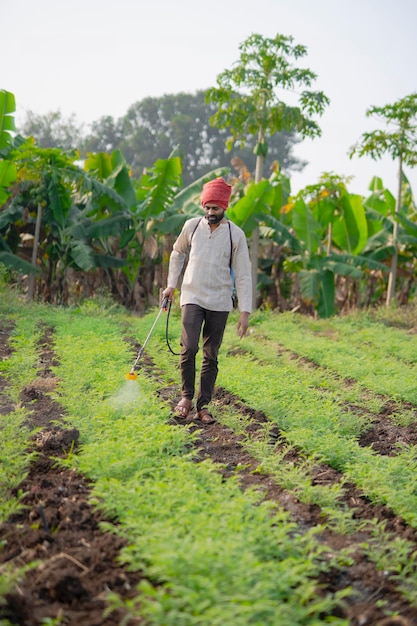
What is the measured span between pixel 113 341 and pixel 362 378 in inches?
136

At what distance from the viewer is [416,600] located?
300cm

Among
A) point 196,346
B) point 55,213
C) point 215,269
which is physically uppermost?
point 55,213

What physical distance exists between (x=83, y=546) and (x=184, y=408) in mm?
2700

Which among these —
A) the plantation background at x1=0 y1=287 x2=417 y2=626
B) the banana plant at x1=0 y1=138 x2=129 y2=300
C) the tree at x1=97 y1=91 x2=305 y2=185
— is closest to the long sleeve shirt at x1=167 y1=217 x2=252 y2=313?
the plantation background at x1=0 y1=287 x2=417 y2=626

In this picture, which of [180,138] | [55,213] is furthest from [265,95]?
[180,138]

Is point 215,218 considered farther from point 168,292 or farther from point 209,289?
point 168,292

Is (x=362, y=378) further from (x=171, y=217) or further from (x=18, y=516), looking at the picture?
(x=171, y=217)

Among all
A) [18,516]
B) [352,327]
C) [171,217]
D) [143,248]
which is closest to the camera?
[18,516]

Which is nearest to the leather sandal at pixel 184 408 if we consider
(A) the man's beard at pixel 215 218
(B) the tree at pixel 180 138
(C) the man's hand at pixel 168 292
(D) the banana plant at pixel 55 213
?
(C) the man's hand at pixel 168 292

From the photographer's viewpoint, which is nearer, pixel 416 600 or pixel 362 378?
pixel 416 600

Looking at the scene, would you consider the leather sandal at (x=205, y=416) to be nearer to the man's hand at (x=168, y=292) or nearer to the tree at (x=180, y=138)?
the man's hand at (x=168, y=292)

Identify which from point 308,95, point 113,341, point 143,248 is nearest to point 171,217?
point 143,248

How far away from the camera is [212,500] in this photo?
3580 mm

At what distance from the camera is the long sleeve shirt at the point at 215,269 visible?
239 inches
